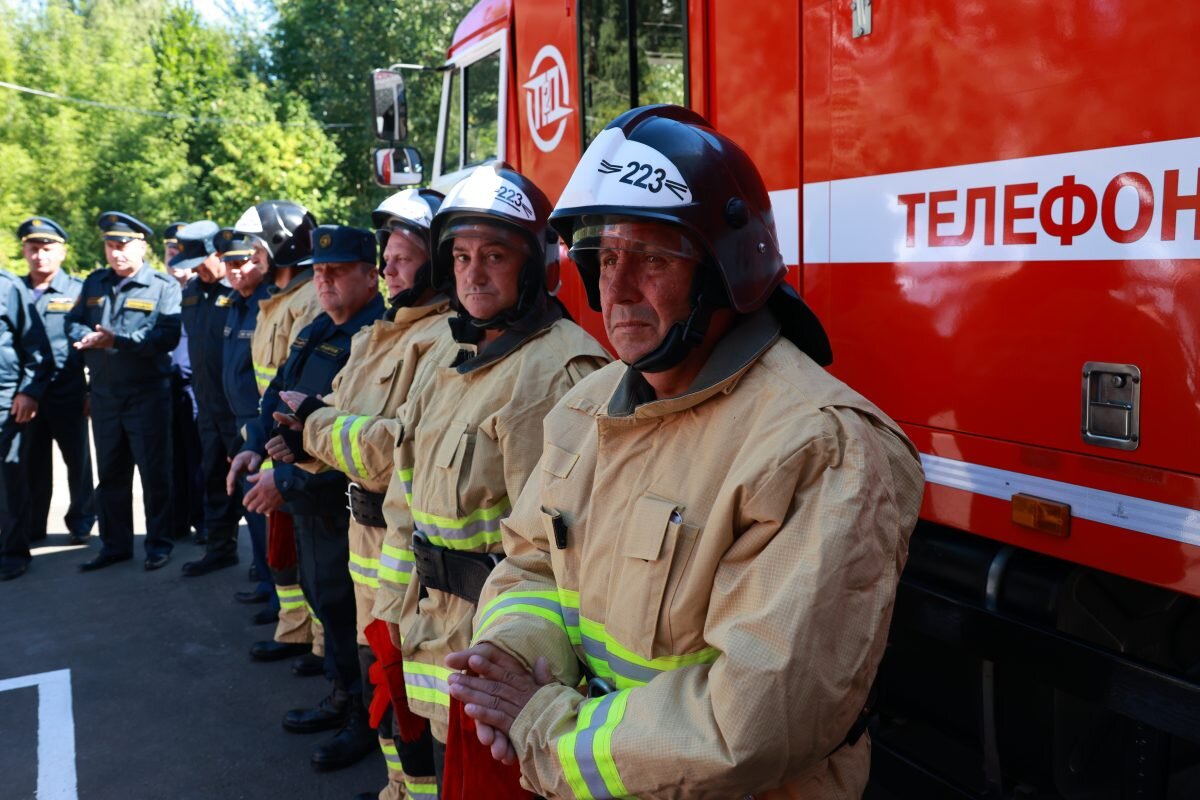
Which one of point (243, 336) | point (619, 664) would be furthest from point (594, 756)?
point (243, 336)

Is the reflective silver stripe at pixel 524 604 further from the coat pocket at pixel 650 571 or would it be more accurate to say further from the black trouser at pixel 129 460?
the black trouser at pixel 129 460

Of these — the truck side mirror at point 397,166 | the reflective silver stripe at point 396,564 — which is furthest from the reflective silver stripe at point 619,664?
the truck side mirror at point 397,166

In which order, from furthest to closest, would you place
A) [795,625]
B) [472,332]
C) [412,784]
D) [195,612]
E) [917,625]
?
[195,612], [412,784], [472,332], [917,625], [795,625]

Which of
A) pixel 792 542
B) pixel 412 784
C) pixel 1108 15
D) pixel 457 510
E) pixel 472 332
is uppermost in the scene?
pixel 1108 15

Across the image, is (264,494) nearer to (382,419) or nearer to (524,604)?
(382,419)

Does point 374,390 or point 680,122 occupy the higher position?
point 680,122

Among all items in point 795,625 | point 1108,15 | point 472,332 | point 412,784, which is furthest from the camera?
point 412,784

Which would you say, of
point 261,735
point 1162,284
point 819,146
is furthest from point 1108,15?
point 261,735

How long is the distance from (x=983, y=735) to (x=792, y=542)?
4.71ft

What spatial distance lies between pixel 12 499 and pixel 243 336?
268 cm

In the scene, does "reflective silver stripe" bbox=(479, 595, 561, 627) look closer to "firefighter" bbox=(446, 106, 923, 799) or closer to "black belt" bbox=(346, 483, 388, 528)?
"firefighter" bbox=(446, 106, 923, 799)

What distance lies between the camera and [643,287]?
1792mm

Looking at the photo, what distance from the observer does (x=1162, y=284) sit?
187cm

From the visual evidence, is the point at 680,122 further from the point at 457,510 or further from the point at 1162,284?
the point at 457,510
